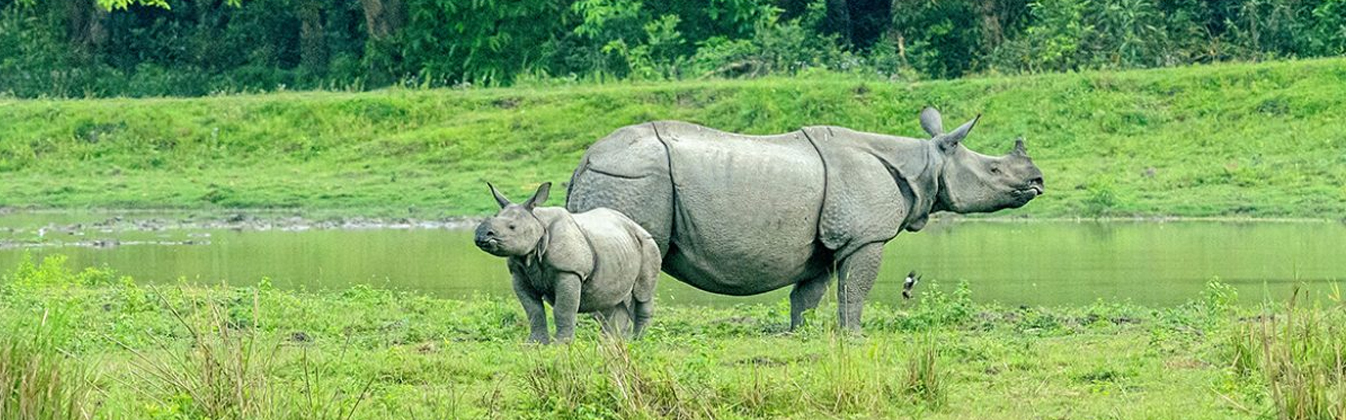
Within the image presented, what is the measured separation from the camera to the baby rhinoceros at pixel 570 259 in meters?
10.3

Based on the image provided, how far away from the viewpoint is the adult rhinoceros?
38.4ft

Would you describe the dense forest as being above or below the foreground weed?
below

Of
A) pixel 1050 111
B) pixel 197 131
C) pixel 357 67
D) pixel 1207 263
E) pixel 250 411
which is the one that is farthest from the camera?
pixel 357 67

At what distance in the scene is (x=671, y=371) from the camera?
8.24 m

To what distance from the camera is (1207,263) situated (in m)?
16.9

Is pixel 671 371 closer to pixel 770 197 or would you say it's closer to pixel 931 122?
pixel 770 197

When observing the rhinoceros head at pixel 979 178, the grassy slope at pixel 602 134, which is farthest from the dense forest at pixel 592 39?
the rhinoceros head at pixel 979 178

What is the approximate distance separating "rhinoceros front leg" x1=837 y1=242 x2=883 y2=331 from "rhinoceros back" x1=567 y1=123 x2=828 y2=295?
223 millimetres

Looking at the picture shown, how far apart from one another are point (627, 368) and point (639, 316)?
11.3 ft

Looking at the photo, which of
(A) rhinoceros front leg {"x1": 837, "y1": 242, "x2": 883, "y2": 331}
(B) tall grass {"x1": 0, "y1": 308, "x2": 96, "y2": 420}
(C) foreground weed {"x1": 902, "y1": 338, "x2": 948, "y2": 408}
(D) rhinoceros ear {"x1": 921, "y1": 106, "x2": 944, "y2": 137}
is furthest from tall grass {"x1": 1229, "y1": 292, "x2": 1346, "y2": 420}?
(B) tall grass {"x1": 0, "y1": 308, "x2": 96, "y2": 420}

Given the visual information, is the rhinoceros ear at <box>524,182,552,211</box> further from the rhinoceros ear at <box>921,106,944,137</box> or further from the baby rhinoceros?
the rhinoceros ear at <box>921,106,944,137</box>

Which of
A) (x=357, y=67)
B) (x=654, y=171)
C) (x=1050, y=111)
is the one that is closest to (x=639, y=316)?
→ (x=654, y=171)

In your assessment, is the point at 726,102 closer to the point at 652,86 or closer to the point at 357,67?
the point at 652,86

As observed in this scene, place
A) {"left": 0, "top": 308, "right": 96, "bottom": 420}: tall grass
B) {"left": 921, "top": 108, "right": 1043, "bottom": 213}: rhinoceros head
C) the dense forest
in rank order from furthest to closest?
1. the dense forest
2. {"left": 921, "top": 108, "right": 1043, "bottom": 213}: rhinoceros head
3. {"left": 0, "top": 308, "right": 96, "bottom": 420}: tall grass
